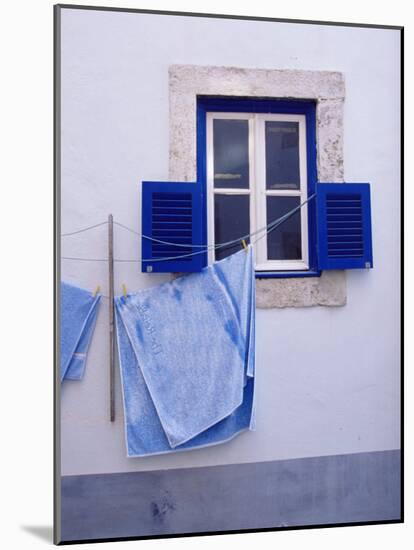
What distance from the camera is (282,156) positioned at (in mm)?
3143

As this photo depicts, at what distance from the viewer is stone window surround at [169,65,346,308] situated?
2965 millimetres

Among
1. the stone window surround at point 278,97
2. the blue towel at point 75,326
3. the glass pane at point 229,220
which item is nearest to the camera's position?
the blue towel at point 75,326

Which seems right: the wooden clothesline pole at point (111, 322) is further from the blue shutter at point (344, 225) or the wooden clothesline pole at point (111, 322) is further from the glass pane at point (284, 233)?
the blue shutter at point (344, 225)

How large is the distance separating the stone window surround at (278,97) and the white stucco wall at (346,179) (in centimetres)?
4

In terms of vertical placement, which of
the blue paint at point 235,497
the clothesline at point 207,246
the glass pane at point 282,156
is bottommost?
the blue paint at point 235,497

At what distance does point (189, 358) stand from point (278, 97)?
51.2 inches

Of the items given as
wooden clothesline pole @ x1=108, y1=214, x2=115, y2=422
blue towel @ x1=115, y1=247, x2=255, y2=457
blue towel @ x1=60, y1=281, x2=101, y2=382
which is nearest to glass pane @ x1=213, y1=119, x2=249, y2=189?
blue towel @ x1=115, y1=247, x2=255, y2=457

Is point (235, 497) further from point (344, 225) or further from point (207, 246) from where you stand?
point (344, 225)

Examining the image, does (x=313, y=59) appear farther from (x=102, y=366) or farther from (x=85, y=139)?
(x=102, y=366)

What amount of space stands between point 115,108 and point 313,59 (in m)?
0.98

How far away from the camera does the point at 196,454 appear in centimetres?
300

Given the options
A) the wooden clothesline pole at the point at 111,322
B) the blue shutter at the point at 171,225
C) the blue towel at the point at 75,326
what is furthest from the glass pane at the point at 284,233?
the blue towel at the point at 75,326

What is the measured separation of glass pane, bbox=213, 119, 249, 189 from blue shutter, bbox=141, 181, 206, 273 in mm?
210

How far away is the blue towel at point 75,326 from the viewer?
285 centimetres
